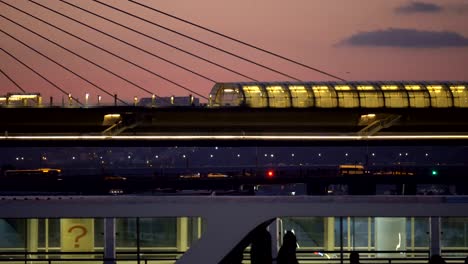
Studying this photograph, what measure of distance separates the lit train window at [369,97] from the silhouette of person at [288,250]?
163ft

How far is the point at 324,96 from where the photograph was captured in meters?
66.2

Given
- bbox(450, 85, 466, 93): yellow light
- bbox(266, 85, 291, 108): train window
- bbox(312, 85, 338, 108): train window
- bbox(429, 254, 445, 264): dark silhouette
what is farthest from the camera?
bbox(450, 85, 466, 93): yellow light

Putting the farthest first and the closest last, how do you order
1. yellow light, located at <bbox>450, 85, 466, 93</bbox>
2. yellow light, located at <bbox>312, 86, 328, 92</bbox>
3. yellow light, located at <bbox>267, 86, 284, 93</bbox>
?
yellow light, located at <bbox>450, 85, 466, 93</bbox> → yellow light, located at <bbox>267, 86, 284, 93</bbox> → yellow light, located at <bbox>312, 86, 328, 92</bbox>

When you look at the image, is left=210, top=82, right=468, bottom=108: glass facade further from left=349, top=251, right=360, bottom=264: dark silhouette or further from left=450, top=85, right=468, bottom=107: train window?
left=349, top=251, right=360, bottom=264: dark silhouette

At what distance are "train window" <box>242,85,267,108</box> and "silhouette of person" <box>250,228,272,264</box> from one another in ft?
165

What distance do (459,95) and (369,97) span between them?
6.52 metres

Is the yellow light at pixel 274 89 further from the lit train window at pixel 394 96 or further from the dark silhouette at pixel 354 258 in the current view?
the dark silhouette at pixel 354 258

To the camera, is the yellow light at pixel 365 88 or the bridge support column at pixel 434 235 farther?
the yellow light at pixel 365 88

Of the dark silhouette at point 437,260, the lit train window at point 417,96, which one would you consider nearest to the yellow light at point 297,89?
the lit train window at point 417,96

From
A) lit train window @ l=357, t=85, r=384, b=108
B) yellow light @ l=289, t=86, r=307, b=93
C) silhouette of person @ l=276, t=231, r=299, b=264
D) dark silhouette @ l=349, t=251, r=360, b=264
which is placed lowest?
dark silhouette @ l=349, t=251, r=360, b=264

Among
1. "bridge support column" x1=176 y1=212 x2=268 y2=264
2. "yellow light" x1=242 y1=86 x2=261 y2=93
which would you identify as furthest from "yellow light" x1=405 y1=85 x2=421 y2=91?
"bridge support column" x1=176 y1=212 x2=268 y2=264

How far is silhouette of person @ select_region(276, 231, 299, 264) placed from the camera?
1471 centimetres

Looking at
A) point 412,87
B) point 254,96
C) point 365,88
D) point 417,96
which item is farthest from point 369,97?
point 254,96

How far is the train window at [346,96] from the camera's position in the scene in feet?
213
